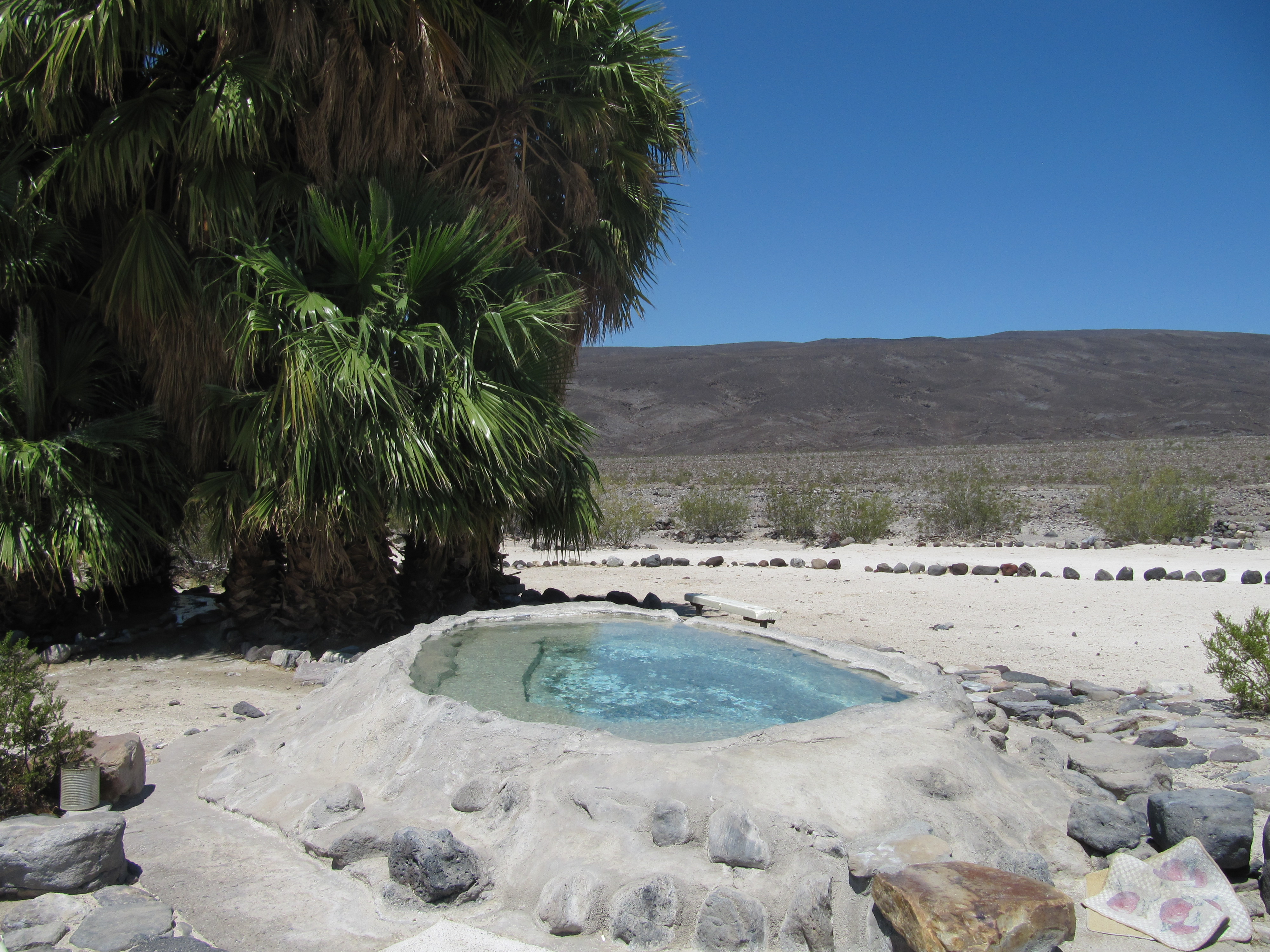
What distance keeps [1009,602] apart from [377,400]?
7294mm

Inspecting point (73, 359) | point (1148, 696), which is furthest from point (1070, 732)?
point (73, 359)

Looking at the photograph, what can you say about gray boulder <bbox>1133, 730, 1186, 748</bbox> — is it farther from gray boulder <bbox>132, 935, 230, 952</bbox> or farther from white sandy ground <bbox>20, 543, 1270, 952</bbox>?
gray boulder <bbox>132, 935, 230, 952</bbox>

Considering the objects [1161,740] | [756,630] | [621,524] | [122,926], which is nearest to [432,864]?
[122,926]

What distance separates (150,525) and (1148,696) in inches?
300

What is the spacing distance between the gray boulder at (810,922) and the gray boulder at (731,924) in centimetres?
8

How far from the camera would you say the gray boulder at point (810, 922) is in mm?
3092

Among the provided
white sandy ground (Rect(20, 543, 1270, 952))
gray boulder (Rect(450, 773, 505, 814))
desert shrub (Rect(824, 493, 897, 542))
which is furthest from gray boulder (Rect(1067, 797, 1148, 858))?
desert shrub (Rect(824, 493, 897, 542))

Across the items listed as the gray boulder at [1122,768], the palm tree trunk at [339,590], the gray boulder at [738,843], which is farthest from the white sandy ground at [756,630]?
the gray boulder at [738,843]

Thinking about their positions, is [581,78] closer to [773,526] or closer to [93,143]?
[93,143]

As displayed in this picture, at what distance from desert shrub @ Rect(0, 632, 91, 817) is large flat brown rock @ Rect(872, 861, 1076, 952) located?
3.48m

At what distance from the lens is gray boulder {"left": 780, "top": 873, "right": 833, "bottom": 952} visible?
3092 mm

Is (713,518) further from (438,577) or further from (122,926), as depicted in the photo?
(122,926)

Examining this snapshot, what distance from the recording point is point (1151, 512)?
16266 millimetres

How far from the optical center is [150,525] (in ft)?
24.5
